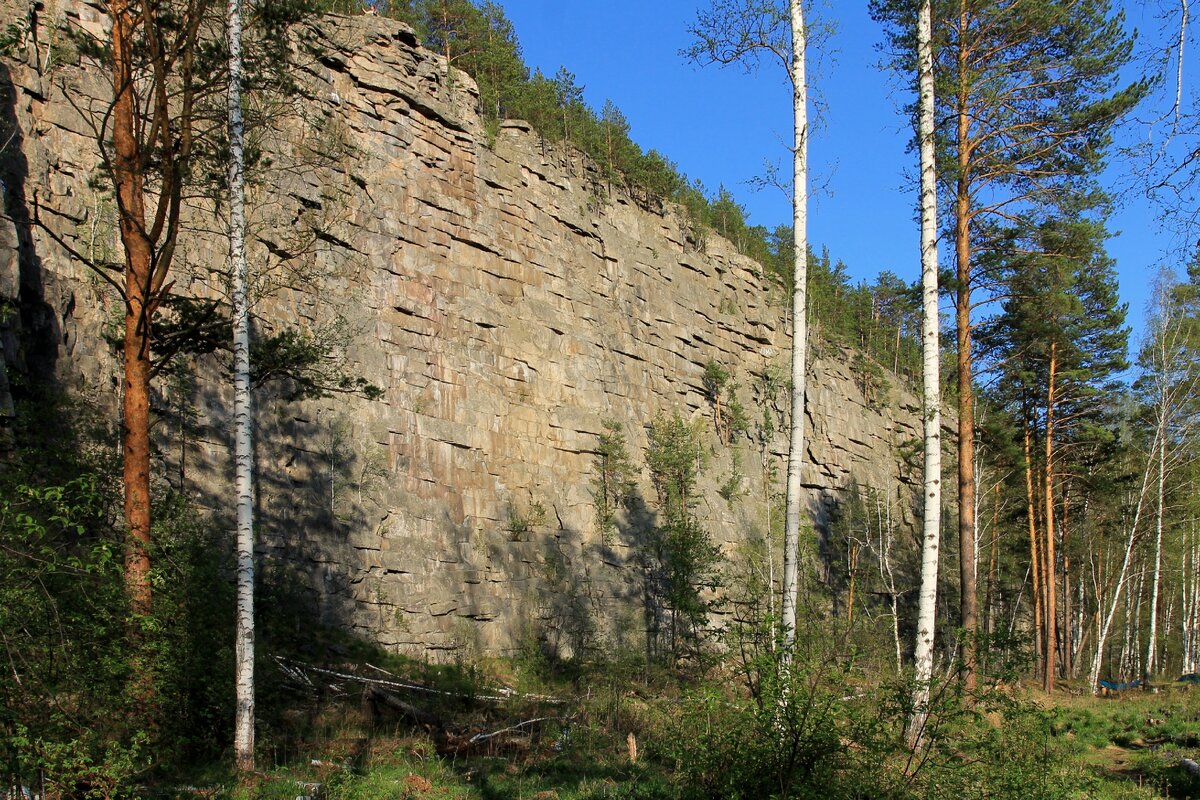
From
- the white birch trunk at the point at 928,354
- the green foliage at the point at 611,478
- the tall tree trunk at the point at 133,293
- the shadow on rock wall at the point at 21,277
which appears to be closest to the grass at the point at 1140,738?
the white birch trunk at the point at 928,354

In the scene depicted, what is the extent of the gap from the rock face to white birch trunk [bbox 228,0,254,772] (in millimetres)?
5329

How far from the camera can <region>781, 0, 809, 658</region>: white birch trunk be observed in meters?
10.9

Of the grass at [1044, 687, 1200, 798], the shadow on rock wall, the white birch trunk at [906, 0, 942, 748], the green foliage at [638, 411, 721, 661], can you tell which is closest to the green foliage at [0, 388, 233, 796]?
the shadow on rock wall

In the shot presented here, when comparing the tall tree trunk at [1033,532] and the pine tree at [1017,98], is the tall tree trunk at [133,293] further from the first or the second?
the tall tree trunk at [1033,532]

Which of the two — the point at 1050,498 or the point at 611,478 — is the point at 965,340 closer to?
the point at 1050,498

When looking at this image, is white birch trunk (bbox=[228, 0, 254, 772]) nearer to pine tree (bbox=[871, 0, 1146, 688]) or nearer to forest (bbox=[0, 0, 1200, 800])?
forest (bbox=[0, 0, 1200, 800])

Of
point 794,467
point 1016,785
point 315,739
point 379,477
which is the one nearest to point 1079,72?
point 794,467

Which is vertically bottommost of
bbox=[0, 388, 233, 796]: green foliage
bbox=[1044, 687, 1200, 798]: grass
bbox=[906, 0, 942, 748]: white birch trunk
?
bbox=[1044, 687, 1200, 798]: grass

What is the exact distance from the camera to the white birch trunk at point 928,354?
447 inches

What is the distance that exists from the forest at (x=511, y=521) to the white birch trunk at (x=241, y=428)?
0.15 feet

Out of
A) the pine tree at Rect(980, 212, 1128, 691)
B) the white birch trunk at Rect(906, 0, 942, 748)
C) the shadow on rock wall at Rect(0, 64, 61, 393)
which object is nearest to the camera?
the white birch trunk at Rect(906, 0, 942, 748)

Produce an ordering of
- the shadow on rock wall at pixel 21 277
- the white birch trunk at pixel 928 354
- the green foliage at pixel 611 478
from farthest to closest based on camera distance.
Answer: the green foliage at pixel 611 478 < the shadow on rock wall at pixel 21 277 < the white birch trunk at pixel 928 354

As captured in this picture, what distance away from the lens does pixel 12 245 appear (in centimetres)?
1575

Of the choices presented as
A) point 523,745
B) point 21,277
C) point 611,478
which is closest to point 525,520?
point 611,478
